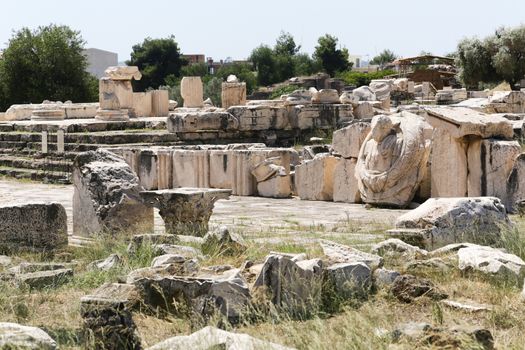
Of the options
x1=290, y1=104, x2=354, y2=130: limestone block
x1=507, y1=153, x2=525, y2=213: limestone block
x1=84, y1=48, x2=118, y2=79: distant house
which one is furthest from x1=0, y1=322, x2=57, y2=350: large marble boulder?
x1=84, y1=48, x2=118, y2=79: distant house

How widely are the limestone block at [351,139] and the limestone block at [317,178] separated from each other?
0.21 meters

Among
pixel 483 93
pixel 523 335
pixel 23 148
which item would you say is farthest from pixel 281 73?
pixel 523 335

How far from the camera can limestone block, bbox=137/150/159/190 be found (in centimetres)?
1656

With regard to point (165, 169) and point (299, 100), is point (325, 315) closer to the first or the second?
point (165, 169)

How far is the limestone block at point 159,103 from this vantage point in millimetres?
28125

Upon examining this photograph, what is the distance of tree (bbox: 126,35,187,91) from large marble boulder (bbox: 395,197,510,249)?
61.6 metres

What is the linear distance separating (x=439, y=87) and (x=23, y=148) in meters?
31.0

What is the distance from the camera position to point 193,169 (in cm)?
1605

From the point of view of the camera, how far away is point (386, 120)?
12883 mm

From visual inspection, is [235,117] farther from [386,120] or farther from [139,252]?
[139,252]

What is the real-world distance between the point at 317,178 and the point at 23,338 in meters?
9.17

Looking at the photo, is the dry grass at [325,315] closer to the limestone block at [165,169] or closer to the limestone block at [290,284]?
Answer: the limestone block at [290,284]

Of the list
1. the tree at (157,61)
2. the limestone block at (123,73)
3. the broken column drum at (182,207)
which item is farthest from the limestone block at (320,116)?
the tree at (157,61)

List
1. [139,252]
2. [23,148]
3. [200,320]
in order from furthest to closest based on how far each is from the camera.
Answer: [23,148] → [139,252] → [200,320]
